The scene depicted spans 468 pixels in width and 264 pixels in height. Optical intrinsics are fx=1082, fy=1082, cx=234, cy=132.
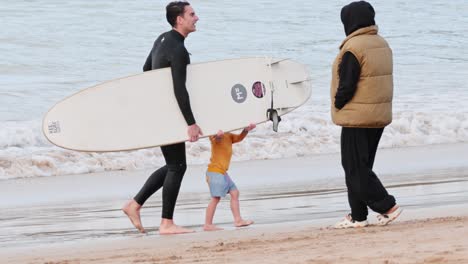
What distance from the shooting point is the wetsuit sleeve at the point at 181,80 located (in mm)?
6789

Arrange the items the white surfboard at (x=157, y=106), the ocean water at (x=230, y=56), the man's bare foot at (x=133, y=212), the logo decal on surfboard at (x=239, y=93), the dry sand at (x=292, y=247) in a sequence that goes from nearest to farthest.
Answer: the dry sand at (x=292, y=247)
the man's bare foot at (x=133, y=212)
the white surfboard at (x=157, y=106)
the logo decal on surfboard at (x=239, y=93)
the ocean water at (x=230, y=56)

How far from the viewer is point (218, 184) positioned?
701cm

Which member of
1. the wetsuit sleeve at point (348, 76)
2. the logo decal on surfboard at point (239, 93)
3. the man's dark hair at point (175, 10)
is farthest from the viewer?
the logo decal on surfboard at point (239, 93)

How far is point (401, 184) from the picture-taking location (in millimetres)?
9273

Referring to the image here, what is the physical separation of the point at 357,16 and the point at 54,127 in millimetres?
2476

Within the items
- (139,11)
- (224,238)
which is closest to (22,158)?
(224,238)

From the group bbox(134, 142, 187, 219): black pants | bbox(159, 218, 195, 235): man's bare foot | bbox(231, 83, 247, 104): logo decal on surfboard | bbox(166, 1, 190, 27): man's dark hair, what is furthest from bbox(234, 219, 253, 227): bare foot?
bbox(166, 1, 190, 27): man's dark hair

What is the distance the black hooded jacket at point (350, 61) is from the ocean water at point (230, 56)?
227 inches

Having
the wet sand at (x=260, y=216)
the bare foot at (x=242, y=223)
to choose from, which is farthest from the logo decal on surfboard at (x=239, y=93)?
the bare foot at (x=242, y=223)

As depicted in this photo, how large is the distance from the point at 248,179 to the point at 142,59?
12838 mm

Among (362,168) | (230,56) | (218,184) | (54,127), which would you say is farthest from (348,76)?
(230,56)

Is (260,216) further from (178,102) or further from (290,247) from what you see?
(290,247)

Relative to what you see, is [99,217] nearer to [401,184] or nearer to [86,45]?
[401,184]

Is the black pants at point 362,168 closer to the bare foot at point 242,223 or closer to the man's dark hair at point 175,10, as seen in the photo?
the bare foot at point 242,223
